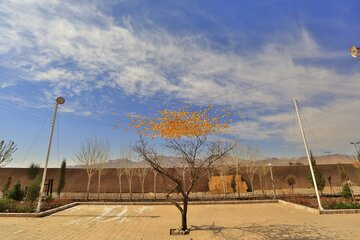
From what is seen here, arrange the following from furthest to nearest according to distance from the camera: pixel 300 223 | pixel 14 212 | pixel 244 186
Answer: pixel 244 186 → pixel 14 212 → pixel 300 223

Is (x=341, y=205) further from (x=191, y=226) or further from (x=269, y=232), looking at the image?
(x=191, y=226)

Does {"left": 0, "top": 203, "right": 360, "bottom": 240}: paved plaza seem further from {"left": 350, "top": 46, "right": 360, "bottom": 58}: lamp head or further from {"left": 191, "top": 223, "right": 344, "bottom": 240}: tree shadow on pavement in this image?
{"left": 350, "top": 46, "right": 360, "bottom": 58}: lamp head

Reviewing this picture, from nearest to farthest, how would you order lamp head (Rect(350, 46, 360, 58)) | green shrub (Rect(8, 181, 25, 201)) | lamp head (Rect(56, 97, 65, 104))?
lamp head (Rect(350, 46, 360, 58)) < lamp head (Rect(56, 97, 65, 104)) < green shrub (Rect(8, 181, 25, 201))

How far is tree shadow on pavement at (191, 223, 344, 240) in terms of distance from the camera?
26.0 ft

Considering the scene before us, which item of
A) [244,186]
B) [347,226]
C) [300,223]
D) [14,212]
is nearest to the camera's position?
[347,226]

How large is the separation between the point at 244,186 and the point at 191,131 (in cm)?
1861

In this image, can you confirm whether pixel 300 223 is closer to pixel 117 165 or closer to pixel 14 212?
pixel 14 212

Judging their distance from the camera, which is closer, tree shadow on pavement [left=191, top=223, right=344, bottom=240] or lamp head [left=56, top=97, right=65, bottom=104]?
tree shadow on pavement [left=191, top=223, right=344, bottom=240]

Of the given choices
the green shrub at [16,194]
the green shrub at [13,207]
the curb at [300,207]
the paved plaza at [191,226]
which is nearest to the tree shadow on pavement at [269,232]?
the paved plaza at [191,226]

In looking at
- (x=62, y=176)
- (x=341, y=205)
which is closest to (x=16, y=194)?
(x=62, y=176)

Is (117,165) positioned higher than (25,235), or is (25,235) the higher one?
(117,165)

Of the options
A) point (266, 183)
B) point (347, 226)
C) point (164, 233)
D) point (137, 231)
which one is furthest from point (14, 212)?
point (266, 183)

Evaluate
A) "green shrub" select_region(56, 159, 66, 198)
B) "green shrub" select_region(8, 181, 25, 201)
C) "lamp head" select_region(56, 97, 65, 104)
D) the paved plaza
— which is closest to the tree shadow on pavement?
the paved plaza

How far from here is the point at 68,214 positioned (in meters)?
13.1
